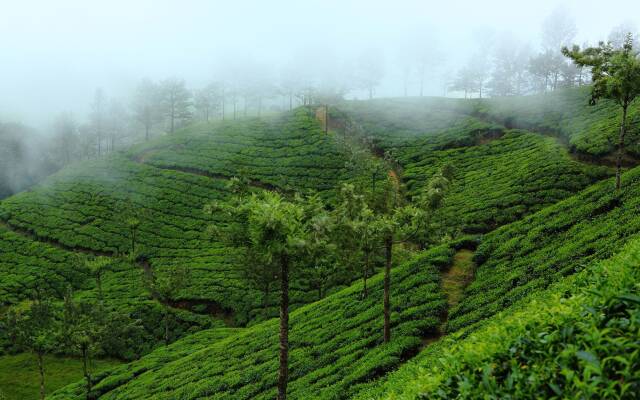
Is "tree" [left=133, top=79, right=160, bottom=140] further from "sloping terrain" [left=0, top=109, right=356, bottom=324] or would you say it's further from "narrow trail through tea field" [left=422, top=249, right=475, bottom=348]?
"narrow trail through tea field" [left=422, top=249, right=475, bottom=348]

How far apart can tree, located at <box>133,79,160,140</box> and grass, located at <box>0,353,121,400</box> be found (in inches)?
3024

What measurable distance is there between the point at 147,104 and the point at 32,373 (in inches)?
3389

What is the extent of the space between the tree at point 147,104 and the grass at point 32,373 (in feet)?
252

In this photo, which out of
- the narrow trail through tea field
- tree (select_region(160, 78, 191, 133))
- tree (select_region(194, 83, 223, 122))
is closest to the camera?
the narrow trail through tea field

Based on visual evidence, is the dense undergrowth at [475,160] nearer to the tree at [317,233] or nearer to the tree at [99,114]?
the tree at [317,233]

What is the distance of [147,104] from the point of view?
108 m

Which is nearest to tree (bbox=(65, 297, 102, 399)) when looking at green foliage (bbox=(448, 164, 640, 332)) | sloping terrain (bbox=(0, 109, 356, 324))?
sloping terrain (bbox=(0, 109, 356, 324))

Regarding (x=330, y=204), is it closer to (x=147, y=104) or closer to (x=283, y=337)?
(x=283, y=337)

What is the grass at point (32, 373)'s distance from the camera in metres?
33.5

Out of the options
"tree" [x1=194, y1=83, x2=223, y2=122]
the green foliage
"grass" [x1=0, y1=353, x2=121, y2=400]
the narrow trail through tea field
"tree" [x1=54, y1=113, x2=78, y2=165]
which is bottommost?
"grass" [x1=0, y1=353, x2=121, y2=400]

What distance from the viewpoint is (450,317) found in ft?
64.6

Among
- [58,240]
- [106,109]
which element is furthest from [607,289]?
[106,109]

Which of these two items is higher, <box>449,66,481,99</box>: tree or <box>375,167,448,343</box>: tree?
<box>449,66,481,99</box>: tree

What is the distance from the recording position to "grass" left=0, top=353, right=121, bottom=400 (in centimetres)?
3347
